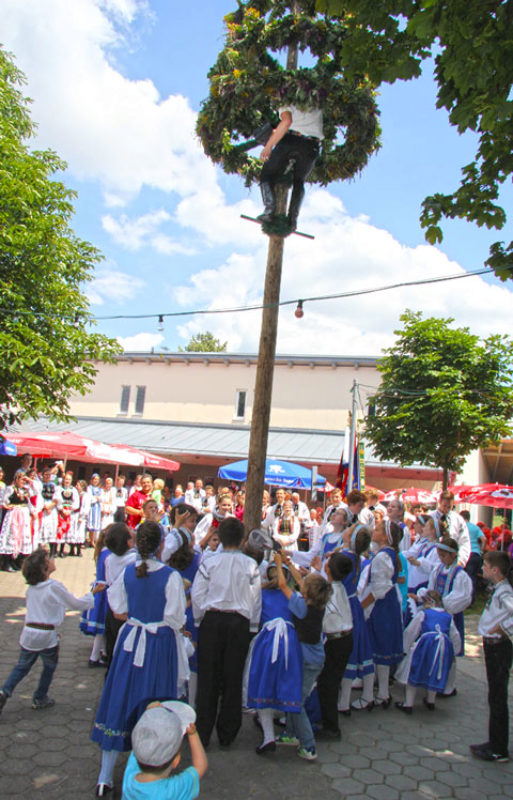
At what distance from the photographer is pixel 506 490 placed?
54.3ft

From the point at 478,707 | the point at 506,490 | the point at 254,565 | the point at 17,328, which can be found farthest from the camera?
the point at 506,490

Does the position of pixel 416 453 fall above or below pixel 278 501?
above

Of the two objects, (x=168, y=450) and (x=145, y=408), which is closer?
(x=168, y=450)

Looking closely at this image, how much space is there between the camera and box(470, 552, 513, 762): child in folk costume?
4777 millimetres

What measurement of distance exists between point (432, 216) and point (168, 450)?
74.5 ft

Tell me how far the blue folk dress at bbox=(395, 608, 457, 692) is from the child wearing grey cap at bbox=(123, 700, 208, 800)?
3903 millimetres

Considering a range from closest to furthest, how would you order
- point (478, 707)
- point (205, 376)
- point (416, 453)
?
point (478, 707) → point (416, 453) → point (205, 376)

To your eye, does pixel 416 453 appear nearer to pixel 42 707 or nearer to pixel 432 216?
pixel 432 216

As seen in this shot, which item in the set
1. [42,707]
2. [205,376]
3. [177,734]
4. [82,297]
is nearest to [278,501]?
[82,297]

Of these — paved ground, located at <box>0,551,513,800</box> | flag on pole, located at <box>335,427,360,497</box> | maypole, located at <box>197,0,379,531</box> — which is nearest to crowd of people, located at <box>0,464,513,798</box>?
paved ground, located at <box>0,551,513,800</box>

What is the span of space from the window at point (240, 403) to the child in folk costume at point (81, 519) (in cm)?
1623

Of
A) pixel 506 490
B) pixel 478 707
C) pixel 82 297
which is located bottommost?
pixel 478 707

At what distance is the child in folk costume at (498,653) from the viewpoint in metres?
4.78

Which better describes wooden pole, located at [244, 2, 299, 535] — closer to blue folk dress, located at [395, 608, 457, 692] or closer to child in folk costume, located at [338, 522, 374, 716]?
child in folk costume, located at [338, 522, 374, 716]
